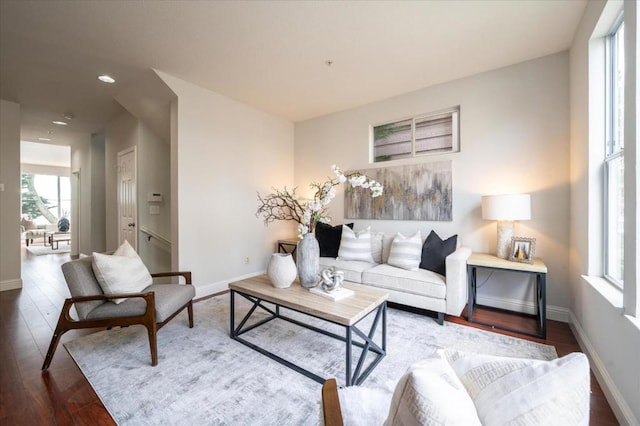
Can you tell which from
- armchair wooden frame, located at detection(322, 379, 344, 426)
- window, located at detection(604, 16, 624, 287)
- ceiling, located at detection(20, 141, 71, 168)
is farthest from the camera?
ceiling, located at detection(20, 141, 71, 168)

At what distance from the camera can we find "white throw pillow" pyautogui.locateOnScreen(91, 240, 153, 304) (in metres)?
2.04

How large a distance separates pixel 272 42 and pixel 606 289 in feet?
10.9

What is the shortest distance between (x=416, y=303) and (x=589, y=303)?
1.31 metres

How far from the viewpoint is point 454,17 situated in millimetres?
2229

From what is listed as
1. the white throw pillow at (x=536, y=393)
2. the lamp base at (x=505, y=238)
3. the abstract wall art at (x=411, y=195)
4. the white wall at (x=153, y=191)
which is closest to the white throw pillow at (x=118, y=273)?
the white wall at (x=153, y=191)

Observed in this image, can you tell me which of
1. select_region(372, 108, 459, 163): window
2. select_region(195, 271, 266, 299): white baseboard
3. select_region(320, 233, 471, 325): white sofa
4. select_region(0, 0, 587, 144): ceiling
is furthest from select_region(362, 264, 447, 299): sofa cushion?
select_region(0, 0, 587, 144): ceiling

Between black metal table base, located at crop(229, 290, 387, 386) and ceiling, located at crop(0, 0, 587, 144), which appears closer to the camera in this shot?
black metal table base, located at crop(229, 290, 387, 386)

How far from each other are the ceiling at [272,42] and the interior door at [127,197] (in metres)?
1.01

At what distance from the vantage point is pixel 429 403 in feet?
1.64

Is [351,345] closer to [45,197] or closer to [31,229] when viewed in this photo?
[31,229]

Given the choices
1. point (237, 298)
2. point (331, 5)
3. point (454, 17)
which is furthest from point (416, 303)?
point (331, 5)

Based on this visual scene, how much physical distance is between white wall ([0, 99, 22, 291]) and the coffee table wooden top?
4.01 metres

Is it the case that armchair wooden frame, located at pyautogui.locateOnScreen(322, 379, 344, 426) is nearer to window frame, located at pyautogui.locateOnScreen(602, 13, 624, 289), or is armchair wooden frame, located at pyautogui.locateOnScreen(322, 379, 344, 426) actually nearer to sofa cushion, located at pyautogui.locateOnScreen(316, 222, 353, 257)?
window frame, located at pyautogui.locateOnScreen(602, 13, 624, 289)

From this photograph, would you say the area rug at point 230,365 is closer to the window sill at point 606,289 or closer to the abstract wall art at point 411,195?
the window sill at point 606,289
